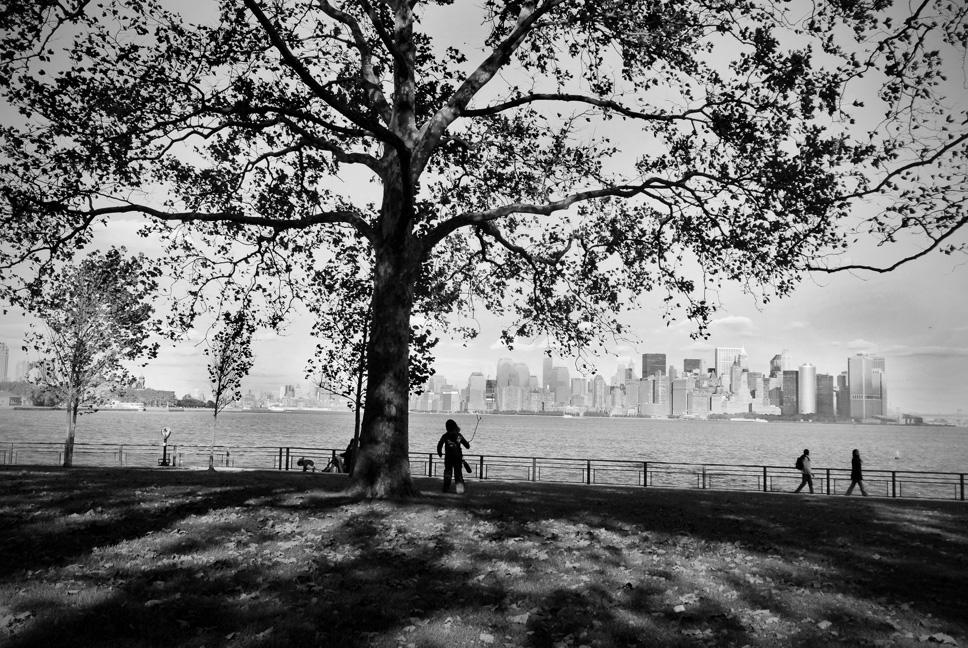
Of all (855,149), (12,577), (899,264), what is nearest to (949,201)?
(899,264)

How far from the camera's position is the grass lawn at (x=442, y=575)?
641 cm

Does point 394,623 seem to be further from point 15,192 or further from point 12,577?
point 15,192

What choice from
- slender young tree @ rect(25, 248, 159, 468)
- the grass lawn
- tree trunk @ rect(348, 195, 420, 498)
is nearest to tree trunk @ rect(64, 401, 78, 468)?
slender young tree @ rect(25, 248, 159, 468)

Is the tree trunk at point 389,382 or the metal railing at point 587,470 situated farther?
the metal railing at point 587,470

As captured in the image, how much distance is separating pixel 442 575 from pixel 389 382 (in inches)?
220

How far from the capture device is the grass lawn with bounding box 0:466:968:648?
6.41 meters

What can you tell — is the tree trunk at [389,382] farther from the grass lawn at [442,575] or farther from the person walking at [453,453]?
the person walking at [453,453]

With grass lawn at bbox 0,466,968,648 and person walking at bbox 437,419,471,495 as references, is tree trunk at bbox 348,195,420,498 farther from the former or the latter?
person walking at bbox 437,419,471,495

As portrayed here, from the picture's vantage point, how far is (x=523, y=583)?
312 inches

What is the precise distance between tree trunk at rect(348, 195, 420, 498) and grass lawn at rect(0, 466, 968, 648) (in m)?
0.89

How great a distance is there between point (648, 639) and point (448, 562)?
304cm

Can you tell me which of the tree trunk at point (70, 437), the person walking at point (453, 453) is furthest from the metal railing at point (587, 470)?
the person walking at point (453, 453)

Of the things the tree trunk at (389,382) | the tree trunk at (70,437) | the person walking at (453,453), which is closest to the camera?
the tree trunk at (389,382)

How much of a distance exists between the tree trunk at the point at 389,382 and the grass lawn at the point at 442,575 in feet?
2.93
